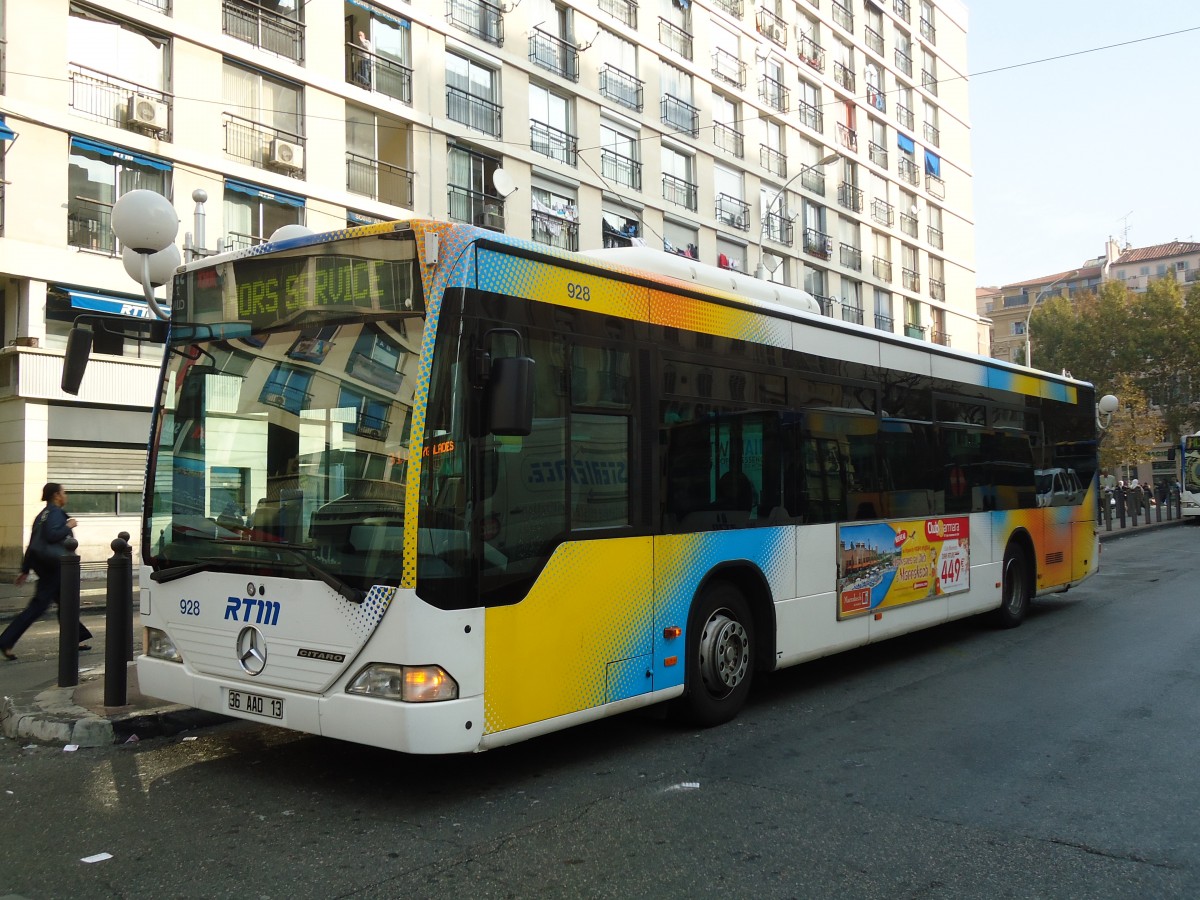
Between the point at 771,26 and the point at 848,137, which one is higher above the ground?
the point at 771,26

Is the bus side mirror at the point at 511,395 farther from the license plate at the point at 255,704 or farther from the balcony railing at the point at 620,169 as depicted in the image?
the balcony railing at the point at 620,169

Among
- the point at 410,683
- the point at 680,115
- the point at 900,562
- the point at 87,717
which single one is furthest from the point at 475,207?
the point at 410,683

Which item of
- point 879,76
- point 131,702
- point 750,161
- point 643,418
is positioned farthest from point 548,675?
point 879,76

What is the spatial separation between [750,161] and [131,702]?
3367 cm

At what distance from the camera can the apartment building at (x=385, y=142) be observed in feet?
64.3

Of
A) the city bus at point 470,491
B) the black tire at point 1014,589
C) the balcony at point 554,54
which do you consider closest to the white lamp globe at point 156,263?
the city bus at point 470,491

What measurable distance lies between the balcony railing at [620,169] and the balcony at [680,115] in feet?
8.50

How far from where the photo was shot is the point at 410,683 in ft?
15.5

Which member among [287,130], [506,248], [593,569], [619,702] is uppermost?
[287,130]

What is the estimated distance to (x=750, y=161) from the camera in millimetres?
37000

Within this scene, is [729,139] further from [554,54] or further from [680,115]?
[554,54]

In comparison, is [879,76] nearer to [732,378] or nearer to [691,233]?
[691,233]

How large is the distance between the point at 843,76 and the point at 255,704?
43674mm

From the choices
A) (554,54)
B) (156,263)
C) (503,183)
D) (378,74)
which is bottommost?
(156,263)
